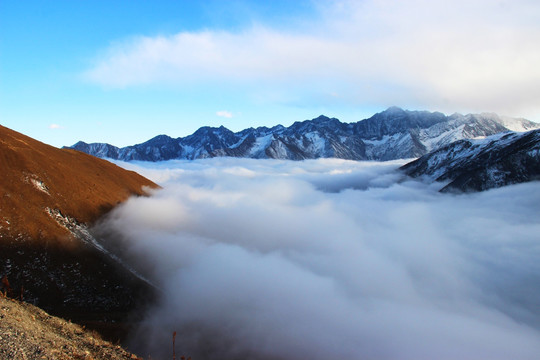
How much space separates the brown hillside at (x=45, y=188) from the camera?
70.9 metres

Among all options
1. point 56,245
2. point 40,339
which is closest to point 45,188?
point 56,245

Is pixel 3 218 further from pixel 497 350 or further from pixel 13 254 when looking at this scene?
pixel 497 350

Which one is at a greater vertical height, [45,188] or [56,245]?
[45,188]

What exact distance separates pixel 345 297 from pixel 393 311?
17.9 meters

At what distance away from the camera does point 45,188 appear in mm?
83438

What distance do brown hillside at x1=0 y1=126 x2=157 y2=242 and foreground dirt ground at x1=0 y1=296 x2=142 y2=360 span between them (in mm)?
44131

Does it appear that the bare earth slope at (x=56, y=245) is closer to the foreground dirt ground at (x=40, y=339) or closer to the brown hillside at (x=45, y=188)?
the brown hillside at (x=45, y=188)

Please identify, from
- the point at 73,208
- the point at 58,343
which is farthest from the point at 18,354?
the point at 73,208

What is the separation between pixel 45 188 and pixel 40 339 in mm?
70663

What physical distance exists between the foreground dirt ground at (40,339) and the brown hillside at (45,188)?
44.1 metres

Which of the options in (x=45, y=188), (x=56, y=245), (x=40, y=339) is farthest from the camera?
(x=45, y=188)

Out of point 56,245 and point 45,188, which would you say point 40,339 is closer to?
point 56,245

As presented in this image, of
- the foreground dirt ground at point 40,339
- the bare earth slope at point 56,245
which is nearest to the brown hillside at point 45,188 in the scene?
the bare earth slope at point 56,245

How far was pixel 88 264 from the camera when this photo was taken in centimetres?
7281
